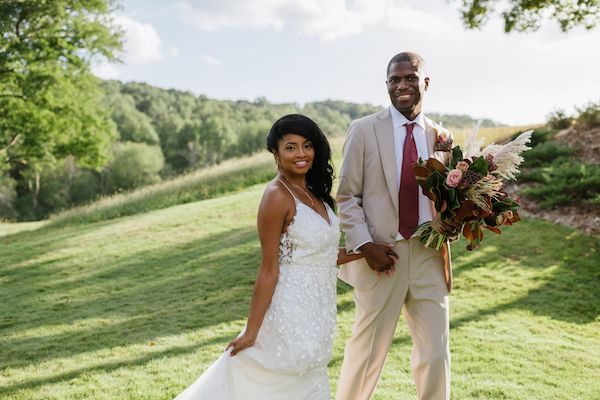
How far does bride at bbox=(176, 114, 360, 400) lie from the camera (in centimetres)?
289

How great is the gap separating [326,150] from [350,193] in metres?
0.45

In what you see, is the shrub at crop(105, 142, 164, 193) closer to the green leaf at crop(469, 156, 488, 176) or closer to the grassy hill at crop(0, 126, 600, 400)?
the grassy hill at crop(0, 126, 600, 400)

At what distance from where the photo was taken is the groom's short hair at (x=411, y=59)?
11.1 ft

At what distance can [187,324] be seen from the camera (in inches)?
274

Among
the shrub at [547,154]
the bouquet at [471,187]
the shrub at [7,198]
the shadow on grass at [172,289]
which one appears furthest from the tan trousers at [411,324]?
the shrub at [7,198]

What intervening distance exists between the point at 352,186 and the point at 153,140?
210 ft

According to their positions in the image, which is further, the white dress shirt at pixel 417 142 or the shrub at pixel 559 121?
the shrub at pixel 559 121

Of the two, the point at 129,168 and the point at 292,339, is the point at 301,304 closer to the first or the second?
the point at 292,339

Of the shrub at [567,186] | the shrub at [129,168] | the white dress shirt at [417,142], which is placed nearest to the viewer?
the white dress shirt at [417,142]

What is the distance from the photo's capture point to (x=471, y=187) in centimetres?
307

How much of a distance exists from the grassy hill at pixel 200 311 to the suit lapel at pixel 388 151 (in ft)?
7.29

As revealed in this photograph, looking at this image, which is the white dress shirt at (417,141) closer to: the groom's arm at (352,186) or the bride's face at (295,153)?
the groom's arm at (352,186)

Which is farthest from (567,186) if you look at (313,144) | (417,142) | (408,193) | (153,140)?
(153,140)

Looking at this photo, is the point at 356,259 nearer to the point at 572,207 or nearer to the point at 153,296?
the point at 153,296
